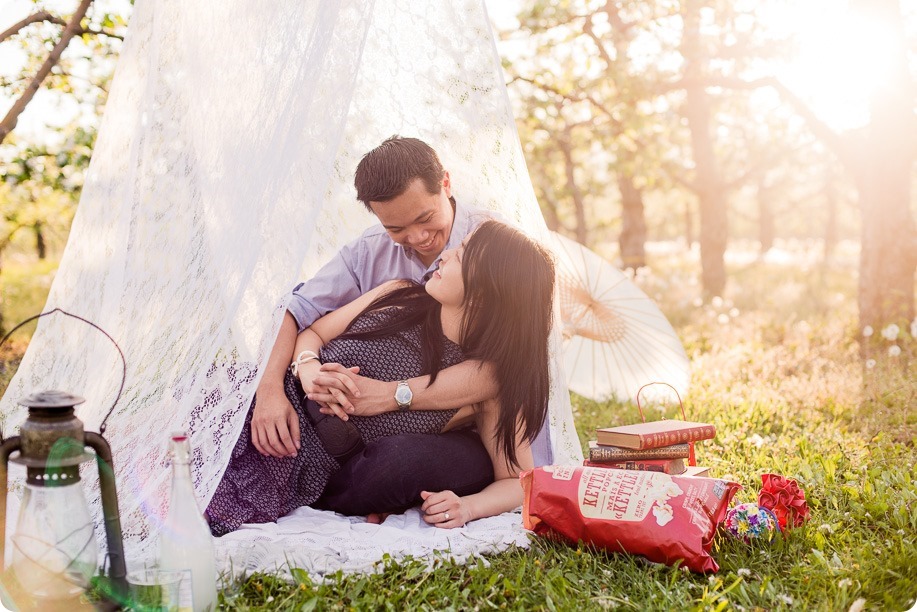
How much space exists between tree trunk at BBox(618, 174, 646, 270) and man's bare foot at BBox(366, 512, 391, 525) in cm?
830

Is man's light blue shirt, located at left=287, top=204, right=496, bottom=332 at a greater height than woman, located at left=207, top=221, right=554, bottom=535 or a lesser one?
greater

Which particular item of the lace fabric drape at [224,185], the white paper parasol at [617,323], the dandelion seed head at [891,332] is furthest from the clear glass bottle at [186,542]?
the dandelion seed head at [891,332]

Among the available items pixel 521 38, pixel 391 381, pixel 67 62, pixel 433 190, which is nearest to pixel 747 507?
pixel 391 381

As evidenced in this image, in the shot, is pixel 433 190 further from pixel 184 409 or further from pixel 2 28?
pixel 2 28

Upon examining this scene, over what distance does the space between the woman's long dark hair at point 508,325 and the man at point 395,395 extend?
0.09m

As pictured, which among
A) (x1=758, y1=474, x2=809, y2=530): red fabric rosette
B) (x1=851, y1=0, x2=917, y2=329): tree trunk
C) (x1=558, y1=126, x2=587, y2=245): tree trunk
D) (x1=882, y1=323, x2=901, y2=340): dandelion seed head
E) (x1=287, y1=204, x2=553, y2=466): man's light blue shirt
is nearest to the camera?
(x1=758, y1=474, x2=809, y2=530): red fabric rosette

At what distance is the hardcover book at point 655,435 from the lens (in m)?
3.06

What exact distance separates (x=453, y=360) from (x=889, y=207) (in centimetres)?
461

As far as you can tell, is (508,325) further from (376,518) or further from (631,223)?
(631,223)

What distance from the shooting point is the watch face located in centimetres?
305

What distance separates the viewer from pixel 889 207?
6109 mm

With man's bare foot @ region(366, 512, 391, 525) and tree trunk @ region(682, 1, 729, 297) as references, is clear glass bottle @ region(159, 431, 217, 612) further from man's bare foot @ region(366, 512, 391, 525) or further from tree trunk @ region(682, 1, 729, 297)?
tree trunk @ region(682, 1, 729, 297)

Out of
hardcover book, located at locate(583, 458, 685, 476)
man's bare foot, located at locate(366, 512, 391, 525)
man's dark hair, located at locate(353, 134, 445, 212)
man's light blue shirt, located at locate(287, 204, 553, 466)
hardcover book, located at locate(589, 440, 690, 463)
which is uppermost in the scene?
man's dark hair, located at locate(353, 134, 445, 212)

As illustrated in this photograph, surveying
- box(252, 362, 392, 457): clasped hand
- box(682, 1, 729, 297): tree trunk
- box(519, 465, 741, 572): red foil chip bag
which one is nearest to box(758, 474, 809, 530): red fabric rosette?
box(519, 465, 741, 572): red foil chip bag
